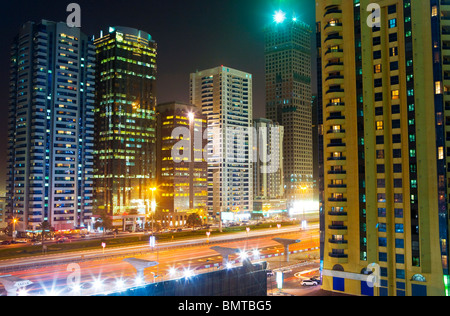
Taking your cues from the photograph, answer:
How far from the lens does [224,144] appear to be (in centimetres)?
16488

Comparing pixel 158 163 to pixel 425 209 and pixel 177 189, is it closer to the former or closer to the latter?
pixel 177 189

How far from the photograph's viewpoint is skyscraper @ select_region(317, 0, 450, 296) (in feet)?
153

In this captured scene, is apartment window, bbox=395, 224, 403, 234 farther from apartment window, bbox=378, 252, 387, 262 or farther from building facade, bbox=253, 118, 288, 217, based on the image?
building facade, bbox=253, 118, 288, 217

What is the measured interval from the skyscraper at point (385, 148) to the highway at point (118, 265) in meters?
21.8

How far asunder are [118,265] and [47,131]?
217ft

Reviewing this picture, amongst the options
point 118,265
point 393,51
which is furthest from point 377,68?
point 118,265

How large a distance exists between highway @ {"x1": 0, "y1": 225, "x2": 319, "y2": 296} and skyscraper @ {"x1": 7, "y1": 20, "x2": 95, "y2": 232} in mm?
46545

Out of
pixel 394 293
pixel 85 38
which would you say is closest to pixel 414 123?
pixel 394 293

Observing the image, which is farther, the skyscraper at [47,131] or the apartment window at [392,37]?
the skyscraper at [47,131]

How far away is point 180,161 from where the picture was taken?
501ft

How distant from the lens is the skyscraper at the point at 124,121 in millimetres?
142000

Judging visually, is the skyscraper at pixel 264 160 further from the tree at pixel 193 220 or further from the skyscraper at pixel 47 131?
the skyscraper at pixel 47 131

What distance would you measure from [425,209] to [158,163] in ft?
398

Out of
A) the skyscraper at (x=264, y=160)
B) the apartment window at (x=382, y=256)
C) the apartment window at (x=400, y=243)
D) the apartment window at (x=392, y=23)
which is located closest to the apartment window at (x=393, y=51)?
the apartment window at (x=392, y=23)
